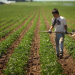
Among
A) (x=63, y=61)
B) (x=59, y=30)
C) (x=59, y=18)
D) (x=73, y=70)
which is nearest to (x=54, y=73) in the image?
(x=73, y=70)

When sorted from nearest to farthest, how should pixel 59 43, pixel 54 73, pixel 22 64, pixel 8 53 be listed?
1. pixel 54 73
2. pixel 22 64
3. pixel 59 43
4. pixel 8 53

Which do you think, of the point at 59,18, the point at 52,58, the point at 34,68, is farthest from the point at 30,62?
the point at 59,18

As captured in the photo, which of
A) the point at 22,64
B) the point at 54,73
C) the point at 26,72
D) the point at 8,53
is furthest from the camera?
the point at 8,53

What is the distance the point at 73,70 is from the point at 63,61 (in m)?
0.92

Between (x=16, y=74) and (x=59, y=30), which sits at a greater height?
(x=59, y=30)

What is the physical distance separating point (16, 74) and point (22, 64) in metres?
0.76

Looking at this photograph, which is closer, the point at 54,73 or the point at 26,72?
the point at 54,73

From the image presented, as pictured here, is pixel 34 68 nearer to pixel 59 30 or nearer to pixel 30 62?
pixel 30 62

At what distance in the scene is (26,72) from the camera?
4.58 meters

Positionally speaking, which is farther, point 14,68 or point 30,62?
point 30,62

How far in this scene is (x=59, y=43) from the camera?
17.6ft

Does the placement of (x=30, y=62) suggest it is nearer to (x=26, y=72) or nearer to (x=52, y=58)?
(x=26, y=72)

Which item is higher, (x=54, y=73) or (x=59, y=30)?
(x=59, y=30)

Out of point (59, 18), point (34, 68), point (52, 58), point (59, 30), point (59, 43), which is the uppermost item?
point (59, 18)
